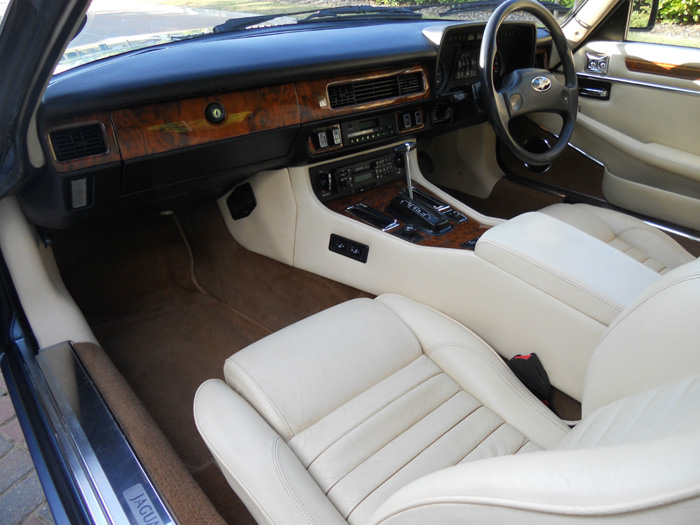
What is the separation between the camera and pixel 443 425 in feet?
3.80

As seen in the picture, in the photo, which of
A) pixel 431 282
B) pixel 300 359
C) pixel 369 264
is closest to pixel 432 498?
pixel 300 359

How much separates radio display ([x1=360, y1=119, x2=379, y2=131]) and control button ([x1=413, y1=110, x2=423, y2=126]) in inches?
7.9

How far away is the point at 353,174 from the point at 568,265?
0.99 m

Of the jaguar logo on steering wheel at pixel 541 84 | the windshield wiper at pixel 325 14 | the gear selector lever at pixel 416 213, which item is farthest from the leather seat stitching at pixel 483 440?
the windshield wiper at pixel 325 14

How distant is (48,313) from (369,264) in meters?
1.03

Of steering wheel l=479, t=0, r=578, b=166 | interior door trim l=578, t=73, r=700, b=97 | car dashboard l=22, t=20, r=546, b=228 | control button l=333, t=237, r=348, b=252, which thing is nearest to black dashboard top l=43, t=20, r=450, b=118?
car dashboard l=22, t=20, r=546, b=228

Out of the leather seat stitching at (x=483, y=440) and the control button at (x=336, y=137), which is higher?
the control button at (x=336, y=137)

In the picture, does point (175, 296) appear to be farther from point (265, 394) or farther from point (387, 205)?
point (265, 394)

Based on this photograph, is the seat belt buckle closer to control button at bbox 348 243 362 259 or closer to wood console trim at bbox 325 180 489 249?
wood console trim at bbox 325 180 489 249

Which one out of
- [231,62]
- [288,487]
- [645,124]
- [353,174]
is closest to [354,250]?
[353,174]

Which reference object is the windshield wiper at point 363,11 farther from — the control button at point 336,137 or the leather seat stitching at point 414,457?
the leather seat stitching at point 414,457

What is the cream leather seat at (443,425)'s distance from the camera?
1.65ft

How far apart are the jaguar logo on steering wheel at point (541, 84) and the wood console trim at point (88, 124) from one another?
1.39m

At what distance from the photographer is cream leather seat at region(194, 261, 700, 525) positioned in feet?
1.65
